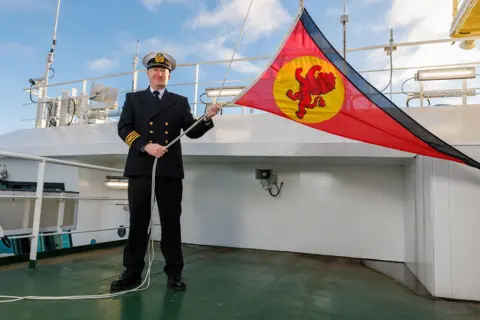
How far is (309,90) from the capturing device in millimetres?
2039

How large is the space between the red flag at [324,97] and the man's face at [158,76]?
0.47m

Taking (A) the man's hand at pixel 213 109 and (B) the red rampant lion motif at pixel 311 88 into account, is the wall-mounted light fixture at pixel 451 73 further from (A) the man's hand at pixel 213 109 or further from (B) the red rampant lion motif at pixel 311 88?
(A) the man's hand at pixel 213 109

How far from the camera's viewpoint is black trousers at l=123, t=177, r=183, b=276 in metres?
1.96

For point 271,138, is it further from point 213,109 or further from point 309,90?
point 213,109

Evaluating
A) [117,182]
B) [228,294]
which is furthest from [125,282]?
[117,182]

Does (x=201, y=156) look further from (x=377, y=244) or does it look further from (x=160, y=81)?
(x=377, y=244)

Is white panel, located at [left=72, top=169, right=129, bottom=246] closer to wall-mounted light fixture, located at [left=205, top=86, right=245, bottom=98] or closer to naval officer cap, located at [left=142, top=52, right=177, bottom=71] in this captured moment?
wall-mounted light fixture, located at [left=205, top=86, right=245, bottom=98]

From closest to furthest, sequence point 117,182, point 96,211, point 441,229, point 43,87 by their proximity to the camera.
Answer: point 441,229, point 117,182, point 96,211, point 43,87

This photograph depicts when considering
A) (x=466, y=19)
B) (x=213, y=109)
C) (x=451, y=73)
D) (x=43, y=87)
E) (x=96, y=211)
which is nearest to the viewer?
(x=213, y=109)

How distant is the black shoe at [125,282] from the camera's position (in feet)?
6.25

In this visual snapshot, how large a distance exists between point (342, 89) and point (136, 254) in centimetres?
155

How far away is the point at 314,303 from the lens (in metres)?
1.83

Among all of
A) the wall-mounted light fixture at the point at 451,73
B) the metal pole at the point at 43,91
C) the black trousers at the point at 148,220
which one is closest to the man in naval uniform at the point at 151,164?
the black trousers at the point at 148,220

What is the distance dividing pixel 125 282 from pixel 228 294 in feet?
1.94
